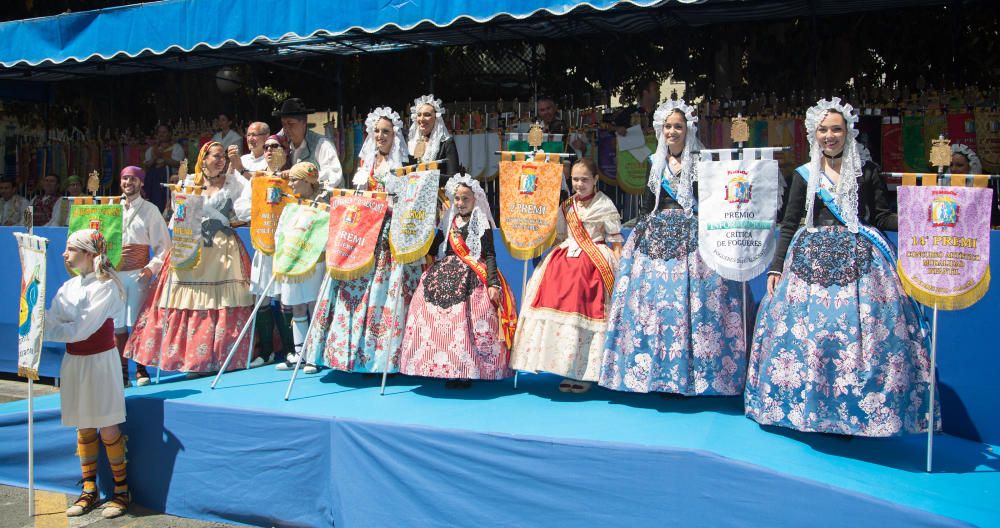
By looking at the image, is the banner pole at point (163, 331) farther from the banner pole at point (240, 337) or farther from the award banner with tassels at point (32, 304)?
the award banner with tassels at point (32, 304)

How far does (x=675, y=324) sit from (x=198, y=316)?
338 centimetres

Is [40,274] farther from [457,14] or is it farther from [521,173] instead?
[457,14]

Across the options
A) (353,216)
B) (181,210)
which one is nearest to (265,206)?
(181,210)

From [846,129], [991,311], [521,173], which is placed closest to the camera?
[846,129]

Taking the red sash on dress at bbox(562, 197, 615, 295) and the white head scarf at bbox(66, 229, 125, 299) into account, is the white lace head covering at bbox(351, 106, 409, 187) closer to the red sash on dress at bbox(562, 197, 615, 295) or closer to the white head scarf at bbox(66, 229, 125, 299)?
the red sash on dress at bbox(562, 197, 615, 295)

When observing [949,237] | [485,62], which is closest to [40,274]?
[949,237]

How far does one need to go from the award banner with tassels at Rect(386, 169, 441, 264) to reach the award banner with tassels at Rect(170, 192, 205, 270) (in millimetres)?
1660

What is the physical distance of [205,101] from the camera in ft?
37.5

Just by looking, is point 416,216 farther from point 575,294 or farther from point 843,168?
point 843,168

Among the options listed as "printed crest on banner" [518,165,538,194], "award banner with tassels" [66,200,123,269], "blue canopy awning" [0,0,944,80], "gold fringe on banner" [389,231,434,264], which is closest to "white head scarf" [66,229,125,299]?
"award banner with tassels" [66,200,123,269]

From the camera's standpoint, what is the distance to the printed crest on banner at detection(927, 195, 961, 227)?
3.76 metres

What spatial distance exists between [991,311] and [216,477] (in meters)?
4.31

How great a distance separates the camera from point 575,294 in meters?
4.81

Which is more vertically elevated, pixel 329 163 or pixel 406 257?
pixel 329 163
